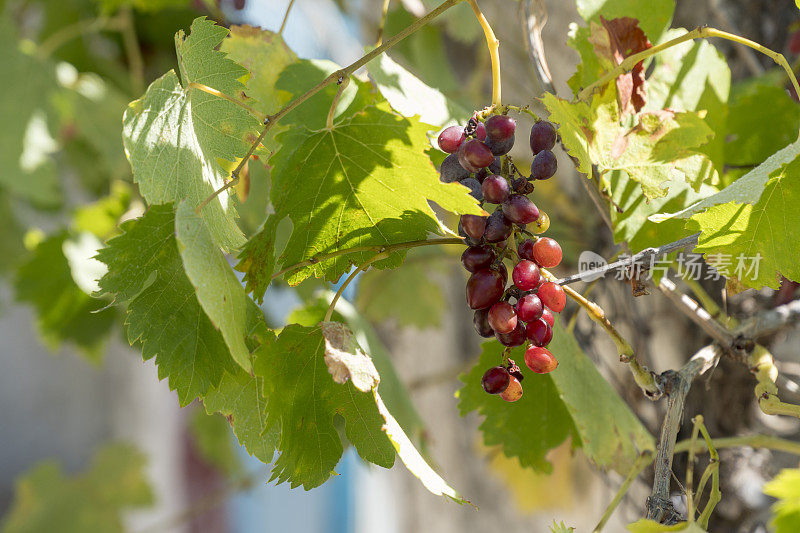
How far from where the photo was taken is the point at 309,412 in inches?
14.5

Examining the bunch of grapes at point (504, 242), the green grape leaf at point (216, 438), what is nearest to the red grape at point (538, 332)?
the bunch of grapes at point (504, 242)

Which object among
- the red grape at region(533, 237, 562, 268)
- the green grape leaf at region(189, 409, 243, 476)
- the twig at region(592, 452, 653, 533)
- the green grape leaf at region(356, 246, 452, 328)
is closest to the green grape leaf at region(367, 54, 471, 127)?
the red grape at region(533, 237, 562, 268)

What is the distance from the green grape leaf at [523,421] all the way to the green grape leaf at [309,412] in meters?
0.12

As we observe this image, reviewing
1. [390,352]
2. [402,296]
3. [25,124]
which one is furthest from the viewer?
[390,352]

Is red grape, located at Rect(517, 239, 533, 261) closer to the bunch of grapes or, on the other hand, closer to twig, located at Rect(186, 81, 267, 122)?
the bunch of grapes

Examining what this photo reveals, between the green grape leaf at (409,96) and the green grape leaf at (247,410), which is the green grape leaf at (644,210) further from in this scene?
the green grape leaf at (247,410)

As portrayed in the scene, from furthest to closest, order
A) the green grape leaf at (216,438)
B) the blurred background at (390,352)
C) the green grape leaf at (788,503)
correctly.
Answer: the green grape leaf at (216,438), the blurred background at (390,352), the green grape leaf at (788,503)

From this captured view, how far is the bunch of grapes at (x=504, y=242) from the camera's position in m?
0.32

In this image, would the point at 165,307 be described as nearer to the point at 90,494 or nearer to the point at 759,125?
the point at 759,125

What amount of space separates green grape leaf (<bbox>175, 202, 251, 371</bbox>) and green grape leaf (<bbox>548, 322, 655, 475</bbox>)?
0.19 metres

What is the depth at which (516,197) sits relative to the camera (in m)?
0.32

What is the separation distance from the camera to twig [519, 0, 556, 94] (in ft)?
1.30

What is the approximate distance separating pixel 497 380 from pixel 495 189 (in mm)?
98

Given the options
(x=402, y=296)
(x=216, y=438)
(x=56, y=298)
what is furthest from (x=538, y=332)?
(x=216, y=438)
